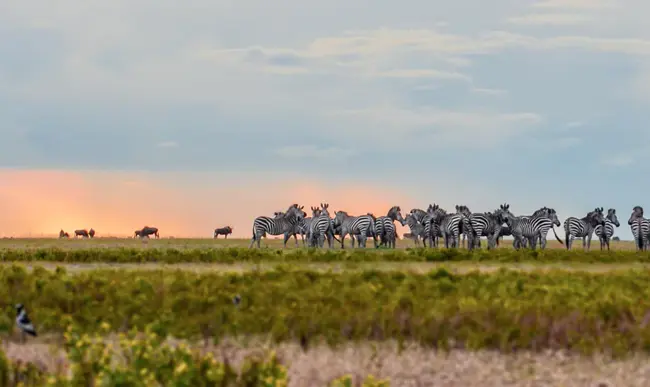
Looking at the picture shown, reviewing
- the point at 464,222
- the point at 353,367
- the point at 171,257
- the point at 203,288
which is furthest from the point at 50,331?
the point at 464,222

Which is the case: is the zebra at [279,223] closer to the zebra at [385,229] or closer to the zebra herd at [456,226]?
the zebra herd at [456,226]

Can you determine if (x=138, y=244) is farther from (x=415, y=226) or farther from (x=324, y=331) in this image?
(x=324, y=331)

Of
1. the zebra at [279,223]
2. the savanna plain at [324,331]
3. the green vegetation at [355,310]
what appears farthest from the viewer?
the zebra at [279,223]

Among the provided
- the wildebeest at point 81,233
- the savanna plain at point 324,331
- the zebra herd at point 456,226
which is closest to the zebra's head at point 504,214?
the zebra herd at point 456,226

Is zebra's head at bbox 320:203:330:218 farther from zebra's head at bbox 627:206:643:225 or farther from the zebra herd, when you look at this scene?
zebra's head at bbox 627:206:643:225

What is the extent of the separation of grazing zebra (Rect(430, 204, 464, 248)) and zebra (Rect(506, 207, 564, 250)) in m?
3.70

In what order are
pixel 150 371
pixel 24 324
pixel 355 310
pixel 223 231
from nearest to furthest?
1. pixel 150 371
2. pixel 24 324
3. pixel 355 310
4. pixel 223 231

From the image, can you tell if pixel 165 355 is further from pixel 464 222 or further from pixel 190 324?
pixel 464 222

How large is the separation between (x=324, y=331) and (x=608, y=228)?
4715cm

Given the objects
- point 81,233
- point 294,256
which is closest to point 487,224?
point 294,256

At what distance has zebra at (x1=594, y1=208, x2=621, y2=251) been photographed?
57688mm

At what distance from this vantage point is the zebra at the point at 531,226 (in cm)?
5491

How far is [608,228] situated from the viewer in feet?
191

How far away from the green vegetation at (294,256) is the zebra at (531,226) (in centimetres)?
1724
